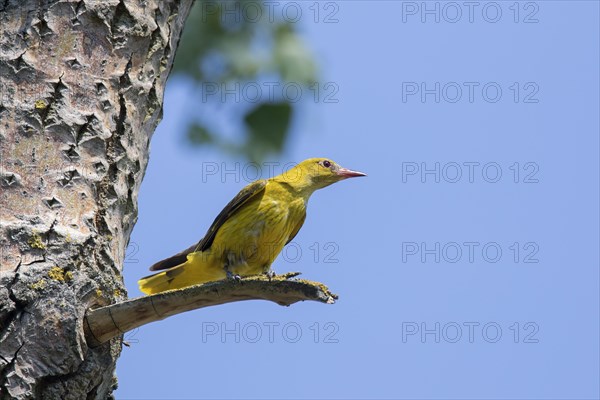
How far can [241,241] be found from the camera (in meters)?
5.45

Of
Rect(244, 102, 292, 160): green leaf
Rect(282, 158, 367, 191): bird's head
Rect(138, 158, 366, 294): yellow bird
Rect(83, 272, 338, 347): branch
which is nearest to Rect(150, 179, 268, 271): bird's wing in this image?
Rect(138, 158, 366, 294): yellow bird

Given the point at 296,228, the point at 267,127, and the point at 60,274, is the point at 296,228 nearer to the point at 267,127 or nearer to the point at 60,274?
the point at 267,127

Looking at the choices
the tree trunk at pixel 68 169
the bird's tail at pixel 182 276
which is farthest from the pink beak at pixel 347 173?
the tree trunk at pixel 68 169

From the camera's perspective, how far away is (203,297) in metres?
3.09

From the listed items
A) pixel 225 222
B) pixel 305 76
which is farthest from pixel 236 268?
pixel 305 76

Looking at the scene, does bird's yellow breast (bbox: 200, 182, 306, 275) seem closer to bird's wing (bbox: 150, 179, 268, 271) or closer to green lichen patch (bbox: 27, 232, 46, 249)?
bird's wing (bbox: 150, 179, 268, 271)

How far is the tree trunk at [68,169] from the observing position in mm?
2900

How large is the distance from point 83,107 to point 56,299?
2.73ft

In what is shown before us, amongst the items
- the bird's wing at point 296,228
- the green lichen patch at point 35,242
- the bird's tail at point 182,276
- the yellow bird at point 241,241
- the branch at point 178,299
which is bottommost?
the branch at point 178,299

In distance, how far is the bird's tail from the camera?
543 centimetres

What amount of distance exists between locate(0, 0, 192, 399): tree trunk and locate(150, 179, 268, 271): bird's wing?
1876 millimetres

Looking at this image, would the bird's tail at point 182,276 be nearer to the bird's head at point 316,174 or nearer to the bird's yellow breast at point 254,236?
the bird's yellow breast at point 254,236

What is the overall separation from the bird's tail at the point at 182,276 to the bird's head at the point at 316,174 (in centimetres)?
89

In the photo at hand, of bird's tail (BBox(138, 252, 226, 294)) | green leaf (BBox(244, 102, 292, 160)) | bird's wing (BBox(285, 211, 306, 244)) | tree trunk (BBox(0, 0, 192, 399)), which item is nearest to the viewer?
tree trunk (BBox(0, 0, 192, 399))
